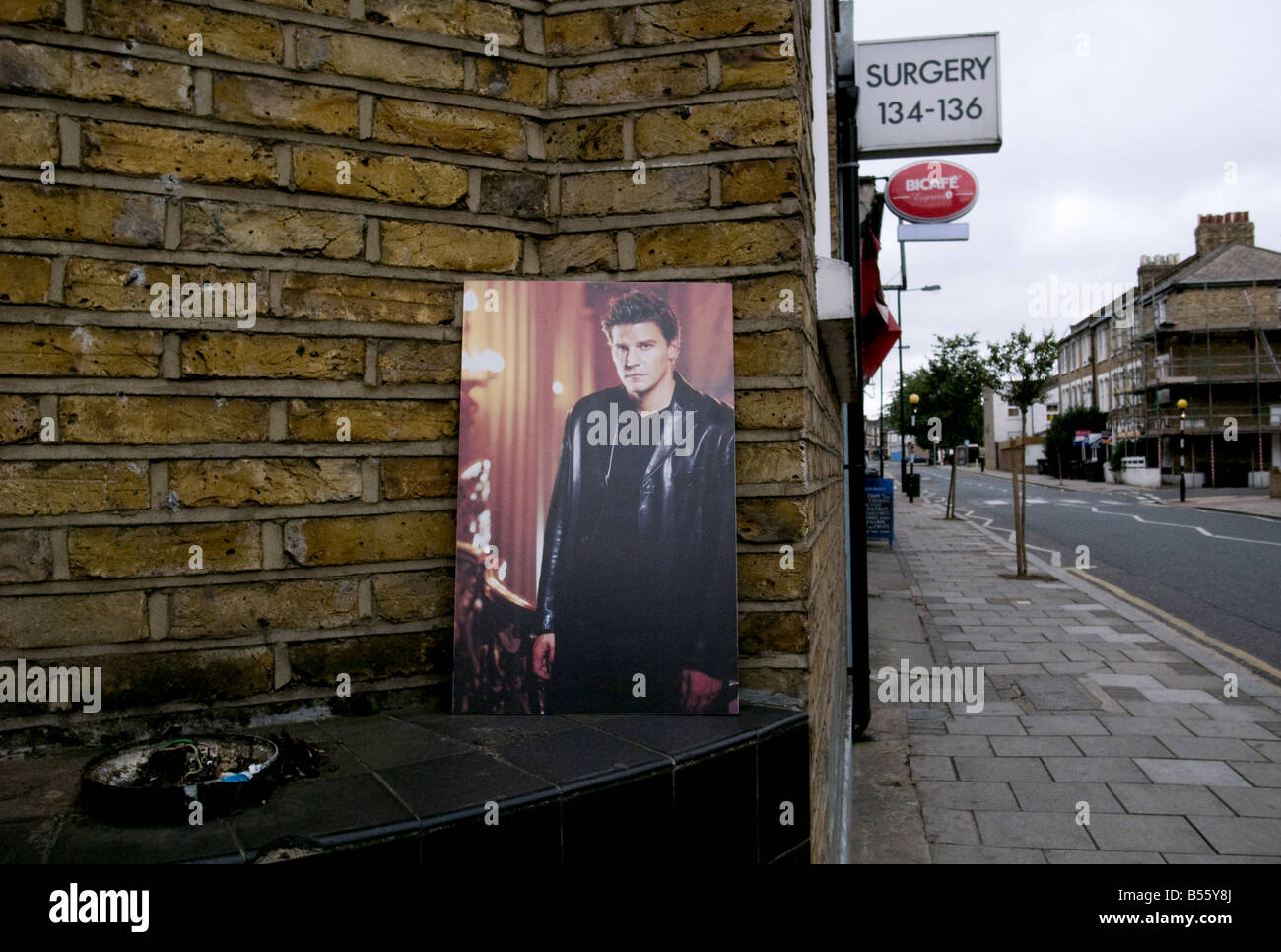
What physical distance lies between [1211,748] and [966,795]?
1.76 metres

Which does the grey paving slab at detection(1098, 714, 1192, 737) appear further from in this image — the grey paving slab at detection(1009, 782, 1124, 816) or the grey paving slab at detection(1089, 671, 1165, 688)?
the grey paving slab at detection(1009, 782, 1124, 816)

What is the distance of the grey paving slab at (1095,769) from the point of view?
15.2 ft

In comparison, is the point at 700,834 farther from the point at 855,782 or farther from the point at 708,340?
the point at 855,782

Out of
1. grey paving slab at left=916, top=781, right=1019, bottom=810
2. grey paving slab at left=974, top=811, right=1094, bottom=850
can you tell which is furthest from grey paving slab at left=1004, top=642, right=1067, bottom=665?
grey paving slab at left=974, top=811, right=1094, bottom=850

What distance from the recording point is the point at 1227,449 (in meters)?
40.6

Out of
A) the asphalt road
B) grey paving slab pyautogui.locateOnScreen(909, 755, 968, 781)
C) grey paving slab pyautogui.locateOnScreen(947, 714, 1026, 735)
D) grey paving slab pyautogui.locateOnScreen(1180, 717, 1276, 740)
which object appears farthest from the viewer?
the asphalt road

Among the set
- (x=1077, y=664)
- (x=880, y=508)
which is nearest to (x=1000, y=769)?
(x=1077, y=664)

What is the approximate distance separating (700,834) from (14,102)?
215 cm

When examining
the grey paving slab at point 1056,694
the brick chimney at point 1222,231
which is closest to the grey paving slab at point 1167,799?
the grey paving slab at point 1056,694

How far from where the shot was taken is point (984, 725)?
5695 millimetres

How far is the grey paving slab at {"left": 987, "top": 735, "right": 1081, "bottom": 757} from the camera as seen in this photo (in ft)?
16.6

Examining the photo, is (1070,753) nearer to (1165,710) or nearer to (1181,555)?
(1165,710)

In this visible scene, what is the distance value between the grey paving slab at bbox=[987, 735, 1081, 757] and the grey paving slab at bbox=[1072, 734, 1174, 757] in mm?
Answer: 73
